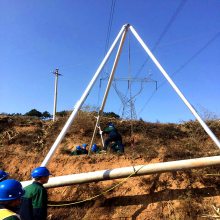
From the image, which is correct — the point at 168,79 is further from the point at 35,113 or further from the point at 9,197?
the point at 35,113

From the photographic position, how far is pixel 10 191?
397 centimetres

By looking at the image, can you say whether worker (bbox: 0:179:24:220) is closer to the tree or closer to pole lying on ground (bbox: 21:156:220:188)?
pole lying on ground (bbox: 21:156:220:188)

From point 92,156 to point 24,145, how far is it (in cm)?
542

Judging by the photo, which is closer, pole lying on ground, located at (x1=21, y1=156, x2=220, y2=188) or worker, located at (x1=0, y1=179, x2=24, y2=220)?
worker, located at (x1=0, y1=179, x2=24, y2=220)

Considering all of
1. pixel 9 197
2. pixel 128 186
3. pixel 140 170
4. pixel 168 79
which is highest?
pixel 168 79

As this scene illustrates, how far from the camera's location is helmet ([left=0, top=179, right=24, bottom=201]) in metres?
3.91

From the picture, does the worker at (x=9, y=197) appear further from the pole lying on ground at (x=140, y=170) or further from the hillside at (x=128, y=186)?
the hillside at (x=128, y=186)

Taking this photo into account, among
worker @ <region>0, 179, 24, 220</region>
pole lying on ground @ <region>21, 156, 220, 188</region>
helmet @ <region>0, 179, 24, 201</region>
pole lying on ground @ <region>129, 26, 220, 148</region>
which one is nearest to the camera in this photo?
worker @ <region>0, 179, 24, 220</region>

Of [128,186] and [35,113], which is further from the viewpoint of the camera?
[35,113]

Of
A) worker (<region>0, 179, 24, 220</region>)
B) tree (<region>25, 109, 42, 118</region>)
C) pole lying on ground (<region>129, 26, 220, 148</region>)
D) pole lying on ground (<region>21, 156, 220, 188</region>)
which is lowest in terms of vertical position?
worker (<region>0, 179, 24, 220</region>)

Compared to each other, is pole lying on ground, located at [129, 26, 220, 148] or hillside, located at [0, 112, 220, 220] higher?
pole lying on ground, located at [129, 26, 220, 148]

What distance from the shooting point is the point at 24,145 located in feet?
51.5

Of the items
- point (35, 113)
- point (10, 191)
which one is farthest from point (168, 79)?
point (35, 113)

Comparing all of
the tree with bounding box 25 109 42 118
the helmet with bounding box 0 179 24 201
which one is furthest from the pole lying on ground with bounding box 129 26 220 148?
the tree with bounding box 25 109 42 118
